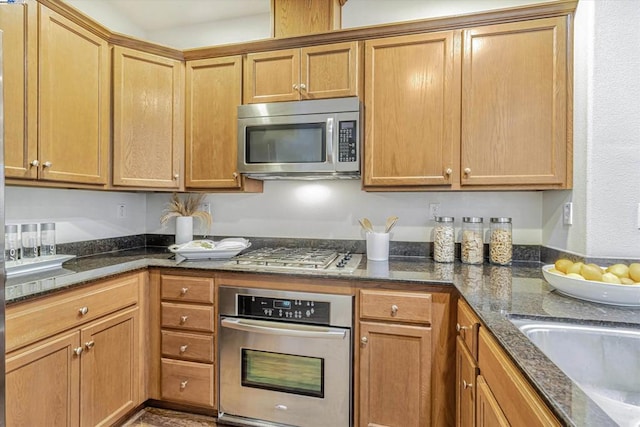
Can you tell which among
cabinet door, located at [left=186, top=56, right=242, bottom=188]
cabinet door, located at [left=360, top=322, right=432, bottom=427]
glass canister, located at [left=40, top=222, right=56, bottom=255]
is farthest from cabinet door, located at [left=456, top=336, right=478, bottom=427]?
glass canister, located at [left=40, top=222, right=56, bottom=255]

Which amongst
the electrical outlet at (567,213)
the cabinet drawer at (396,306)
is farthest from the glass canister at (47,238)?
the electrical outlet at (567,213)

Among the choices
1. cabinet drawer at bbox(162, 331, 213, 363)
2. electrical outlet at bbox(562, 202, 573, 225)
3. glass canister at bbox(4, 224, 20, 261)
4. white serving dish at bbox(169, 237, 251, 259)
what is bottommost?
cabinet drawer at bbox(162, 331, 213, 363)

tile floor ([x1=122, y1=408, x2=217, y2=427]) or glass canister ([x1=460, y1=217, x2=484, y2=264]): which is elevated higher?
glass canister ([x1=460, y1=217, x2=484, y2=264])

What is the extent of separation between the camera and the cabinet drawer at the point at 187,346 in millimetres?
1954

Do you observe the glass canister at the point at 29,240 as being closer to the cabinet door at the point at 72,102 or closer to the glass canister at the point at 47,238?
the glass canister at the point at 47,238

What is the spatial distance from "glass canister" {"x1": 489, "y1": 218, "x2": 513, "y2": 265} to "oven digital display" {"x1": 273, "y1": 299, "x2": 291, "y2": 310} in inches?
49.5

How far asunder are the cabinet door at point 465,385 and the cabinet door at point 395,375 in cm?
15

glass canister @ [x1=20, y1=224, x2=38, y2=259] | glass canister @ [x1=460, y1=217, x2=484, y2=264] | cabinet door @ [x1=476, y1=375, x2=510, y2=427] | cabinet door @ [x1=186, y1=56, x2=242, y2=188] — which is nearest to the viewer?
cabinet door @ [x1=476, y1=375, x2=510, y2=427]

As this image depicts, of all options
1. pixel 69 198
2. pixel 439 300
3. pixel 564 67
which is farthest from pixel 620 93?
pixel 69 198

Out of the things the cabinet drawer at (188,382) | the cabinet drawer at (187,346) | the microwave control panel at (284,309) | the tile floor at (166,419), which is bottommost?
the tile floor at (166,419)

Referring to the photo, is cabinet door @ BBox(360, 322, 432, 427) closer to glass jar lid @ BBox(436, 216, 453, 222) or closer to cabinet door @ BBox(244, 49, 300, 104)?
glass jar lid @ BBox(436, 216, 453, 222)

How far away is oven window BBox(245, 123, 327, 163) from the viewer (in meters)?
2.03

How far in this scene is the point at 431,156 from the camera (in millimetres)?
1964

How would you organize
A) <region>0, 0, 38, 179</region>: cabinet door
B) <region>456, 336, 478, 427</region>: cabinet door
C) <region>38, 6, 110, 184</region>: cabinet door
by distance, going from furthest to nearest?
<region>38, 6, 110, 184</region>: cabinet door → <region>0, 0, 38, 179</region>: cabinet door → <region>456, 336, 478, 427</region>: cabinet door
